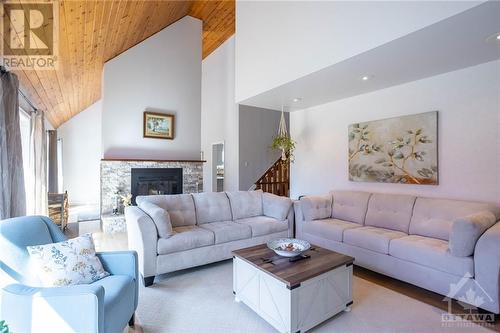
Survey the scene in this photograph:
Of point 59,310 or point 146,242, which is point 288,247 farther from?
point 59,310

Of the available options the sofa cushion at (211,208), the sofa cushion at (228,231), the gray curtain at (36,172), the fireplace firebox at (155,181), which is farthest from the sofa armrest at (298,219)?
the gray curtain at (36,172)

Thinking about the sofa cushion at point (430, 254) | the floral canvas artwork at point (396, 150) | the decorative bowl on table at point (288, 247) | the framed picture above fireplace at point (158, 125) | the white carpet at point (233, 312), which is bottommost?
the white carpet at point (233, 312)

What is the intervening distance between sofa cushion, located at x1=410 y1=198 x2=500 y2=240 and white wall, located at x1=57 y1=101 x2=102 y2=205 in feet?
28.6

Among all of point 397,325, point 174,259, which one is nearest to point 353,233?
point 397,325

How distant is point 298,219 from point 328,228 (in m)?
0.55

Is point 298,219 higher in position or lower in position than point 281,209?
lower

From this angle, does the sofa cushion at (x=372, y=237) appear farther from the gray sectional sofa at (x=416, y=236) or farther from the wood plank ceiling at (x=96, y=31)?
the wood plank ceiling at (x=96, y=31)

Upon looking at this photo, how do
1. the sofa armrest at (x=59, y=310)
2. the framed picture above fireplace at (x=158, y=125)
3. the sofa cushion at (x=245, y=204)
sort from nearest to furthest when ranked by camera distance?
the sofa armrest at (x=59, y=310)
the sofa cushion at (x=245, y=204)
the framed picture above fireplace at (x=158, y=125)

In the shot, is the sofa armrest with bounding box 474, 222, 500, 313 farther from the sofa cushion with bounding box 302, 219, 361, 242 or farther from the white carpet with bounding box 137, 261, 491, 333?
the sofa cushion with bounding box 302, 219, 361, 242

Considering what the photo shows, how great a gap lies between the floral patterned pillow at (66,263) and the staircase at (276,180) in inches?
200

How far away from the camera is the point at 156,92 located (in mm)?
6008

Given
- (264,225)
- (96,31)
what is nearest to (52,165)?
(96,31)

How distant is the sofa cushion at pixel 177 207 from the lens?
3422mm

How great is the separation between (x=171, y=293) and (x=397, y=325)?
2119 millimetres
